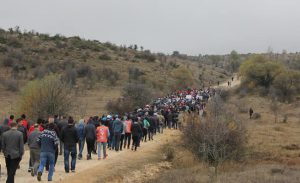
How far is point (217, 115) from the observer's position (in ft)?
77.6

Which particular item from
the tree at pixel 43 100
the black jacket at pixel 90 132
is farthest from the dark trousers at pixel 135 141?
the tree at pixel 43 100

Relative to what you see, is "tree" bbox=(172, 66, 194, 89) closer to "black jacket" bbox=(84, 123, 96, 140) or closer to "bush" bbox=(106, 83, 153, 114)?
"bush" bbox=(106, 83, 153, 114)

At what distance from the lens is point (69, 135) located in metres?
16.6

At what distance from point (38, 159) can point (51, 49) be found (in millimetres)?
65529

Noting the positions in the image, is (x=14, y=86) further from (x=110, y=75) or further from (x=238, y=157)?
(x=238, y=157)

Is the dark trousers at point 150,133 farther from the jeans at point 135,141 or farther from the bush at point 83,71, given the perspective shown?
the bush at point 83,71

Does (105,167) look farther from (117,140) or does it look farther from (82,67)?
(82,67)

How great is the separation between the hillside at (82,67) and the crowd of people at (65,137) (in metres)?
21.3

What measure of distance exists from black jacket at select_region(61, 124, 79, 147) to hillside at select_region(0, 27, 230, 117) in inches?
1168

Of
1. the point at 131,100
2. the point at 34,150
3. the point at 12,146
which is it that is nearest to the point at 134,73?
the point at 131,100

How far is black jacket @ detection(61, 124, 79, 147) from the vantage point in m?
16.6

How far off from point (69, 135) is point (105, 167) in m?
3.01

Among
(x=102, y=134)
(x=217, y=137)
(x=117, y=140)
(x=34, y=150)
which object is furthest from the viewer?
(x=117, y=140)

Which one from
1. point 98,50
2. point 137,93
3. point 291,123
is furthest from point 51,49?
point 291,123
